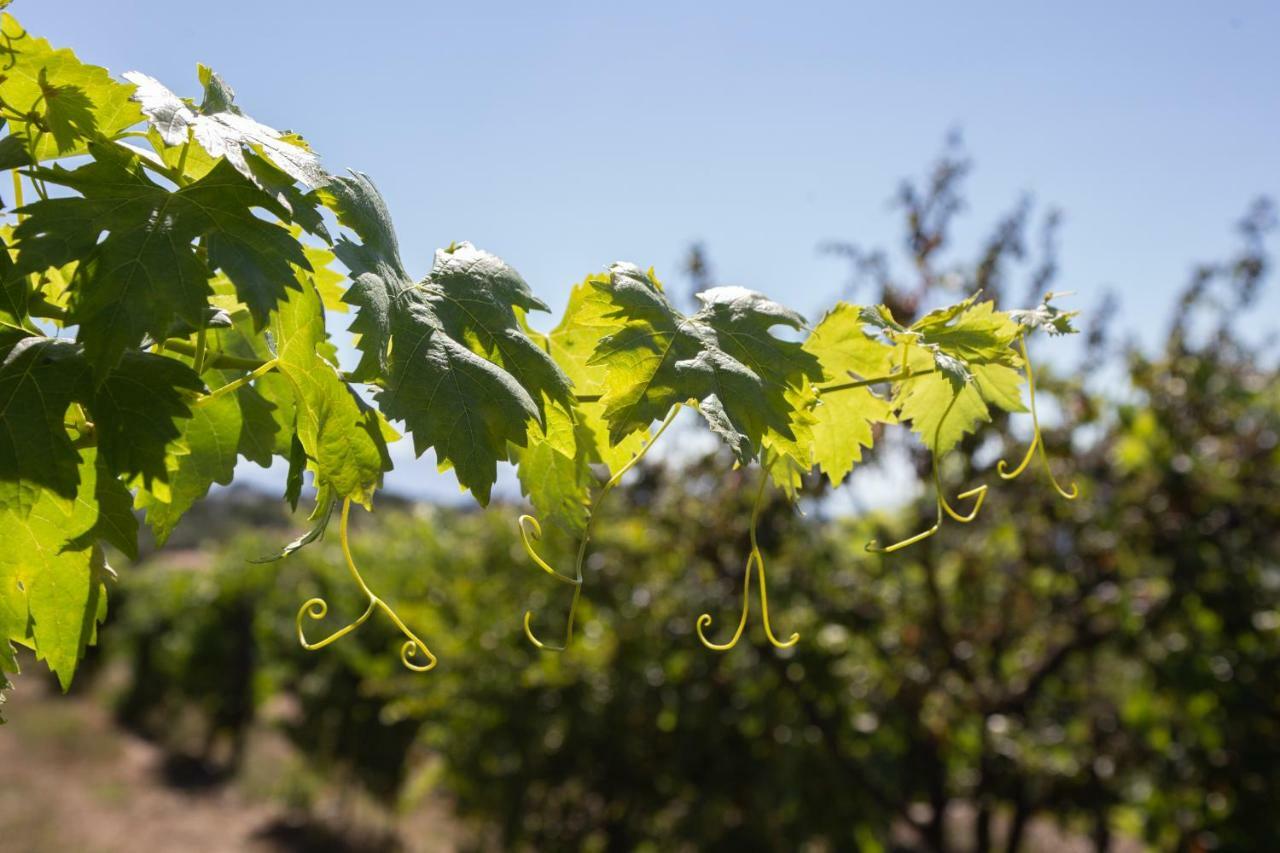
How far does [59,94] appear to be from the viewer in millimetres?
873

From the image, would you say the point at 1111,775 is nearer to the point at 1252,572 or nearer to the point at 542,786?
the point at 1252,572

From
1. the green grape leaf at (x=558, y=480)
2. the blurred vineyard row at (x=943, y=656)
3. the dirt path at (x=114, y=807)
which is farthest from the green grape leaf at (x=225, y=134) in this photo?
the dirt path at (x=114, y=807)

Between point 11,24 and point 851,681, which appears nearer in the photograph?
point 11,24

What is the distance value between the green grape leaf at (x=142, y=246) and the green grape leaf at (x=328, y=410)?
0.08m

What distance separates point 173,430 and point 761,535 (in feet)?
12.4

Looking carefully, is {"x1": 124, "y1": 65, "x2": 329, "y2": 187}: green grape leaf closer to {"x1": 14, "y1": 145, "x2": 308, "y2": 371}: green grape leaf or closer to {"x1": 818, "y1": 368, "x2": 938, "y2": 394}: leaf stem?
{"x1": 14, "y1": 145, "x2": 308, "y2": 371}: green grape leaf

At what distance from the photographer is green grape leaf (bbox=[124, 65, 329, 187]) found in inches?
32.8

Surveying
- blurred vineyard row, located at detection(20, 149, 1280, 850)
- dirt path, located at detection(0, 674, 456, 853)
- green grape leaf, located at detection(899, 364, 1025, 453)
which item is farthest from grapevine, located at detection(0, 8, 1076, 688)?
dirt path, located at detection(0, 674, 456, 853)

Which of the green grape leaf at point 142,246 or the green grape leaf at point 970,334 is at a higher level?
the green grape leaf at point 142,246

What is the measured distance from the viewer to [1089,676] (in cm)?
509

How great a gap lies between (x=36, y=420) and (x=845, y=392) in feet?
2.66

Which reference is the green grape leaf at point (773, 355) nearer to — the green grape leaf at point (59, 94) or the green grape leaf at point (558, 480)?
the green grape leaf at point (558, 480)

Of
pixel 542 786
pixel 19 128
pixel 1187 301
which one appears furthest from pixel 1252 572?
pixel 19 128

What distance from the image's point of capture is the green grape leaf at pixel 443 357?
87cm
